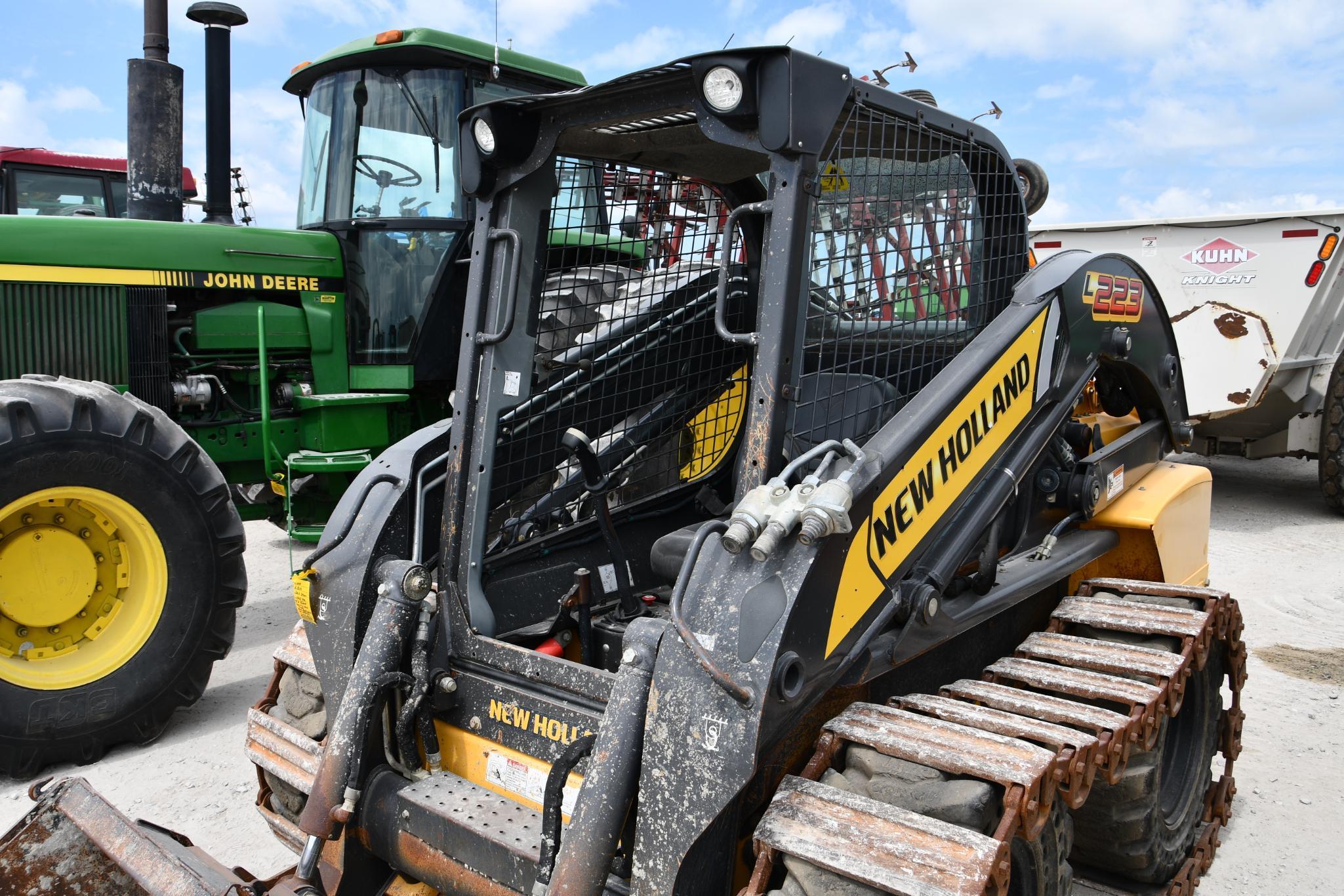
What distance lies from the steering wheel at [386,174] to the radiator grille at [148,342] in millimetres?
1242

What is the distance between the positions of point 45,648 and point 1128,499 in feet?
13.5

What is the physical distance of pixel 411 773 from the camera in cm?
268

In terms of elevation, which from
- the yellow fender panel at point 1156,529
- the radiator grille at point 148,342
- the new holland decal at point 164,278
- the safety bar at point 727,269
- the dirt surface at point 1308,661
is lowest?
the dirt surface at point 1308,661

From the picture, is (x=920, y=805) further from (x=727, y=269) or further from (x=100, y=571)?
(x=100, y=571)

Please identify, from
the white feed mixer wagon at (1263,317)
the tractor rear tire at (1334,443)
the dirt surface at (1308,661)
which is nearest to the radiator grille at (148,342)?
the dirt surface at (1308,661)

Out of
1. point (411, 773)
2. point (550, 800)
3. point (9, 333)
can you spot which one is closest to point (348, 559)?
point (411, 773)

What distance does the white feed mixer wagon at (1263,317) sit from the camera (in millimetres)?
8203

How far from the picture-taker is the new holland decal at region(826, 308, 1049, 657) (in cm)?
222

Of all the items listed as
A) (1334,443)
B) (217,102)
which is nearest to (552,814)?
(217,102)

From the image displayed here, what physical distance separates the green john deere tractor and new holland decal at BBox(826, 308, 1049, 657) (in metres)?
3.15

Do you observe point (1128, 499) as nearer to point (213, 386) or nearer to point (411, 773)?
point (411, 773)

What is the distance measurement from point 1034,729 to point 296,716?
204cm

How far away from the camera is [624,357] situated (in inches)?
129

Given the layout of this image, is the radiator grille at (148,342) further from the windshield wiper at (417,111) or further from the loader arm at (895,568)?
the loader arm at (895,568)
